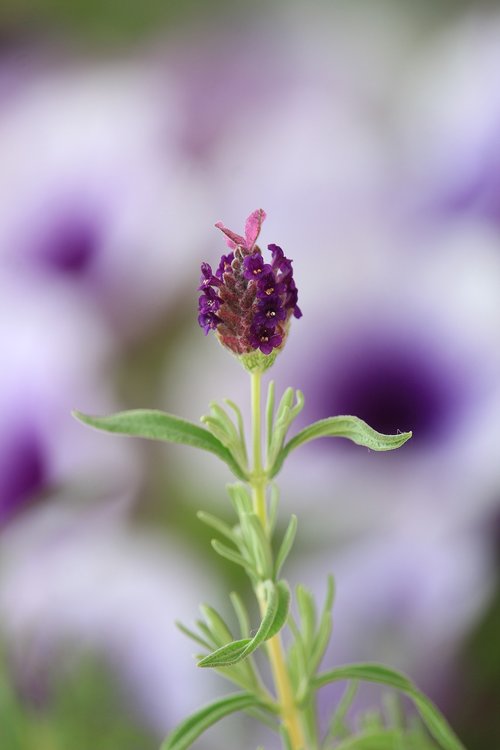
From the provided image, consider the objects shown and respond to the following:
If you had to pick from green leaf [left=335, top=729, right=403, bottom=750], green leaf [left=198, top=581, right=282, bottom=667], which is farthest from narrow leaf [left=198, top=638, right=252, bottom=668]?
green leaf [left=335, top=729, right=403, bottom=750]

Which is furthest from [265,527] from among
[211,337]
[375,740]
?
[211,337]

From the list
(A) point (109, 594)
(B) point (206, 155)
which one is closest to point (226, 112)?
(B) point (206, 155)

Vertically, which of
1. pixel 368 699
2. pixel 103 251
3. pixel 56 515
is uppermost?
pixel 103 251

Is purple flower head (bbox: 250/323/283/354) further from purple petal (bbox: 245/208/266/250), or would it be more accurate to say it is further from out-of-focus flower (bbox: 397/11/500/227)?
out-of-focus flower (bbox: 397/11/500/227)

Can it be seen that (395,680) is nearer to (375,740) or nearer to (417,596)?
(375,740)

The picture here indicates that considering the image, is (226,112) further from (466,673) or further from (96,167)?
(466,673)

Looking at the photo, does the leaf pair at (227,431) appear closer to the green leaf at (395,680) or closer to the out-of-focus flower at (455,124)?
the green leaf at (395,680)
